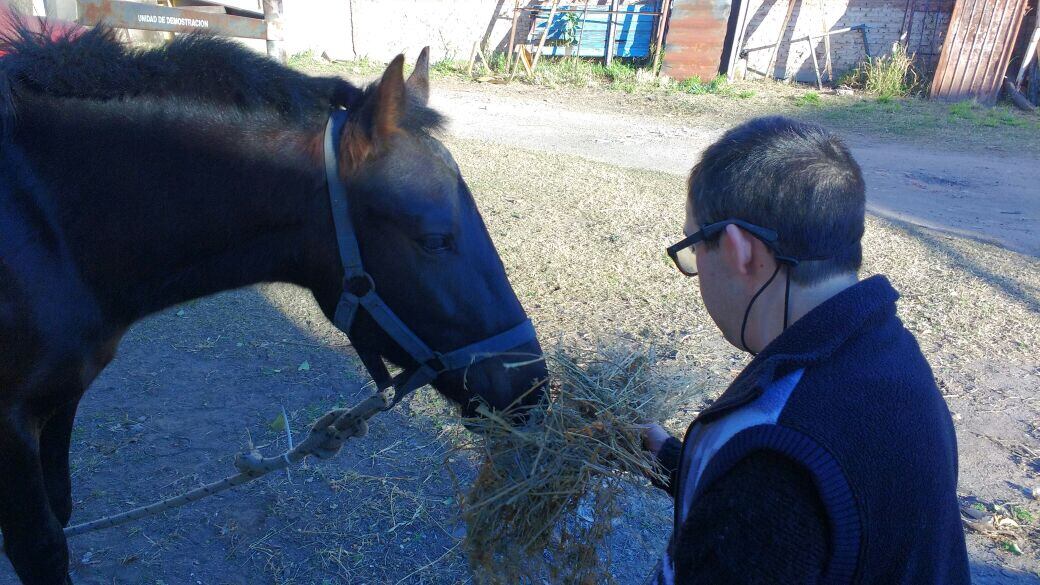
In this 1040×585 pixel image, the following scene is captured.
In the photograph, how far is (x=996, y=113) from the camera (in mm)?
12828

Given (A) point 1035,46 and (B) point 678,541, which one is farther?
(A) point 1035,46

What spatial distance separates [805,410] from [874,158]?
32.9 feet

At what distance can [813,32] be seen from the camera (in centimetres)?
1595

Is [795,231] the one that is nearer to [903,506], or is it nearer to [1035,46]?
[903,506]

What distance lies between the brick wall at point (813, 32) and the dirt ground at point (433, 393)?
9372mm

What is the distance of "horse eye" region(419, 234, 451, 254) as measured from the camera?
200 cm

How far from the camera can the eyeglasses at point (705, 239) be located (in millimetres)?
1226

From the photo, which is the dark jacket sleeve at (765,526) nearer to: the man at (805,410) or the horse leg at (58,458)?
the man at (805,410)

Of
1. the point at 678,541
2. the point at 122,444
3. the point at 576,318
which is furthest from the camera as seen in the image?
the point at 576,318

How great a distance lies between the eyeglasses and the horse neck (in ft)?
3.48

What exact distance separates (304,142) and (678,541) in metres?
1.55

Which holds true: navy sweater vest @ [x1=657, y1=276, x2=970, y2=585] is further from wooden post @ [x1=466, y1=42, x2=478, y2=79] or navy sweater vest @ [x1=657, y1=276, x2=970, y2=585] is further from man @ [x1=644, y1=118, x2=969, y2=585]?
wooden post @ [x1=466, y1=42, x2=478, y2=79]

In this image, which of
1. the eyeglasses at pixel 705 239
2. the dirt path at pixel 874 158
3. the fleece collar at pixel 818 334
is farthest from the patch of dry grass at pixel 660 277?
the fleece collar at pixel 818 334

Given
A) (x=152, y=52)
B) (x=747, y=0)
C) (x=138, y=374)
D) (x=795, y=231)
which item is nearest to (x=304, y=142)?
(x=152, y=52)
